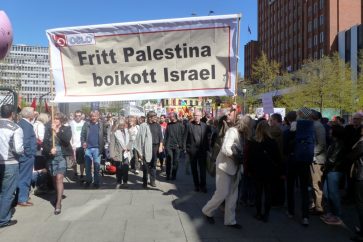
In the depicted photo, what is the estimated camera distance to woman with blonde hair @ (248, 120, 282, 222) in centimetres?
641

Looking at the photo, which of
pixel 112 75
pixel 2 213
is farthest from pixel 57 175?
pixel 112 75

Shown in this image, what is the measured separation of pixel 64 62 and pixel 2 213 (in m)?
3.03

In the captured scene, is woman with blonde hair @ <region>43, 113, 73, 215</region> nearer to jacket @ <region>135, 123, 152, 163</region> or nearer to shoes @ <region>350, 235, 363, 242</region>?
jacket @ <region>135, 123, 152, 163</region>

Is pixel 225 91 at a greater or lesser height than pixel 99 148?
greater

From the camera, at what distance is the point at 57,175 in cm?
723

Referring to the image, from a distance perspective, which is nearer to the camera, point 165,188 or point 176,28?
point 176,28

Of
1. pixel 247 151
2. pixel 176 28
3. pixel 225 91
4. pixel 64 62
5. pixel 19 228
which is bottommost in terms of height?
pixel 19 228

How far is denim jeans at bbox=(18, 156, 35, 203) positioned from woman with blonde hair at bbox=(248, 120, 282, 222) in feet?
13.8

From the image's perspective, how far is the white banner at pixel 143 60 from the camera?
7531 mm

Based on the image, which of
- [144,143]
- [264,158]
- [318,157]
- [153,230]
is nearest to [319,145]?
[318,157]

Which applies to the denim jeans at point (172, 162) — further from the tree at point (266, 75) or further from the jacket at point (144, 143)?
the tree at point (266, 75)

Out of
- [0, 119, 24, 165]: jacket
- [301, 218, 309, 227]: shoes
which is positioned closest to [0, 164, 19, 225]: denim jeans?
[0, 119, 24, 165]: jacket

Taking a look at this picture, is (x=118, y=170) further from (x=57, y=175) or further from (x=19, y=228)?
(x=19, y=228)

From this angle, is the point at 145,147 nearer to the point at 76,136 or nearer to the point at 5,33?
the point at 76,136
